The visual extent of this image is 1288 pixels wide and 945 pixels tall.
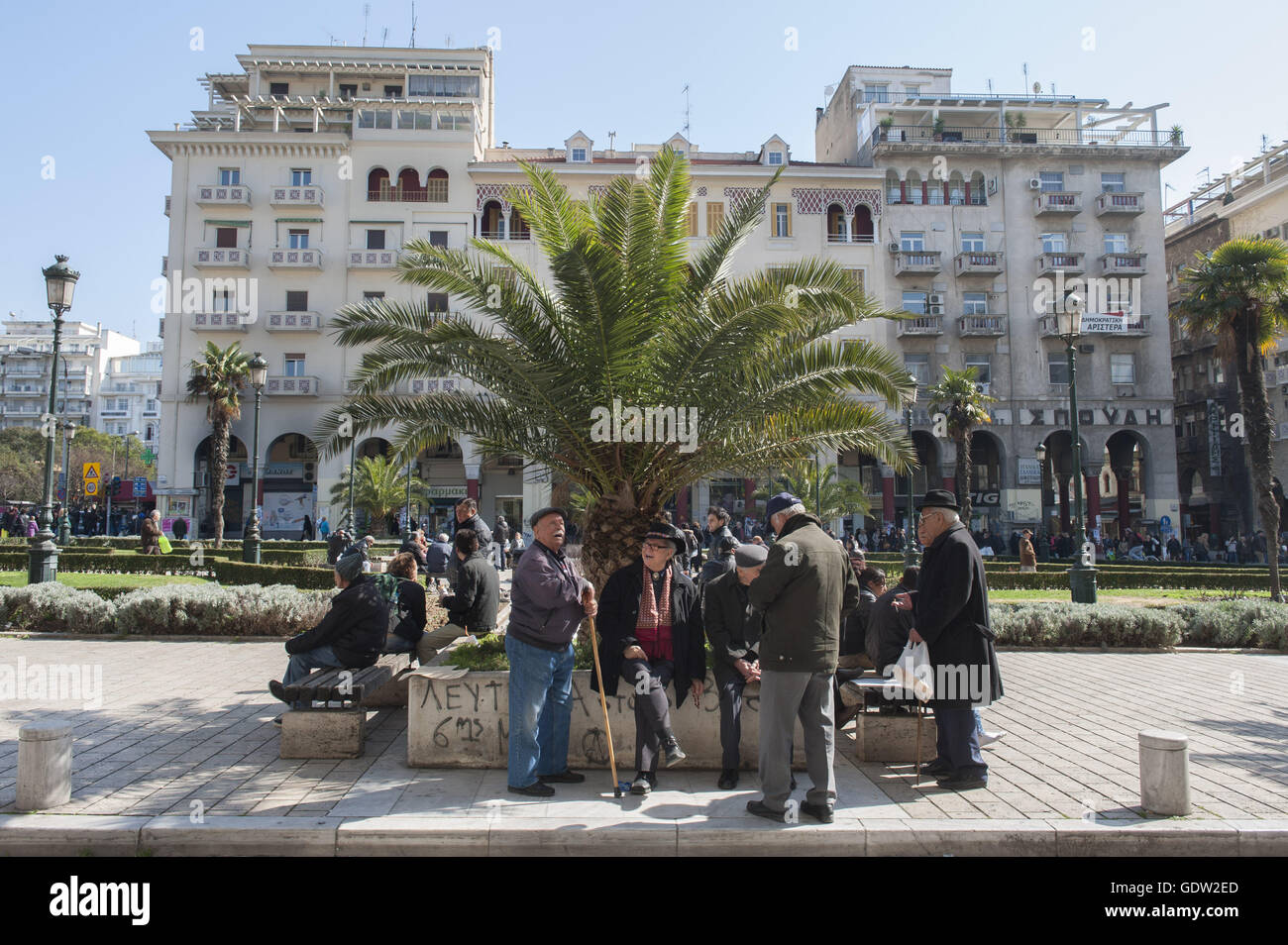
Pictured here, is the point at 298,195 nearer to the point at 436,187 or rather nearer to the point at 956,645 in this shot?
the point at 436,187

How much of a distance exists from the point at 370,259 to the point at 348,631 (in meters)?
34.2

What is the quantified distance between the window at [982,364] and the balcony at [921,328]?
1910 mm

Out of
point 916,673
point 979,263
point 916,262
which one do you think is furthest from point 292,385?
point 916,673

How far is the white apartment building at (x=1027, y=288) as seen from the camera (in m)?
38.5

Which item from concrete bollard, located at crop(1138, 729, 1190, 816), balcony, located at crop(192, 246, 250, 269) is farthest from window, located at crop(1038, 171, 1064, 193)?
concrete bollard, located at crop(1138, 729, 1190, 816)

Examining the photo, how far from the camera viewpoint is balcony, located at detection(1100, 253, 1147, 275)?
127 ft

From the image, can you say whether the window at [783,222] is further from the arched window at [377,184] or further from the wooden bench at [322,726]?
the wooden bench at [322,726]

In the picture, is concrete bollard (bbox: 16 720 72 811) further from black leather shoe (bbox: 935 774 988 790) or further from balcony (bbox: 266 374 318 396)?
balcony (bbox: 266 374 318 396)

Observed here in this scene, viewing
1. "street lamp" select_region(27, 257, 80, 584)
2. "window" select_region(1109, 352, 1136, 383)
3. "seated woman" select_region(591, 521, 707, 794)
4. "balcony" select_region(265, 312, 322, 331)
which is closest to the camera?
"seated woman" select_region(591, 521, 707, 794)

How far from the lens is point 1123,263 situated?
128 feet
